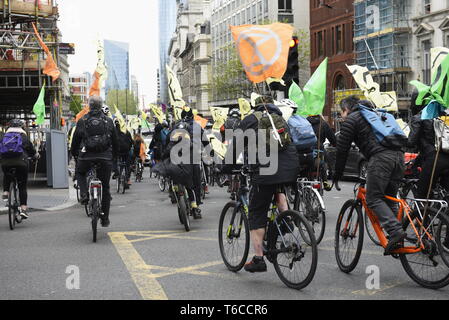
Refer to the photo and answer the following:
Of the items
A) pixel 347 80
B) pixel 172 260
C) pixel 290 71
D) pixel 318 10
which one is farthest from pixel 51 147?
pixel 318 10

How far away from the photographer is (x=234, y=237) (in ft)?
24.2

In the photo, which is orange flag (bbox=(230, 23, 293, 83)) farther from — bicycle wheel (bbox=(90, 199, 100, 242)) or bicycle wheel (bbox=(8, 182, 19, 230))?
bicycle wheel (bbox=(8, 182, 19, 230))

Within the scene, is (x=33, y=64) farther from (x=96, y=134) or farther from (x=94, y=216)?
(x=94, y=216)

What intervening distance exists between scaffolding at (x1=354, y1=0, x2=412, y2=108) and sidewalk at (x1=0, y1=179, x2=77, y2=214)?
28.1 meters

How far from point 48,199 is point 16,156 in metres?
5.20

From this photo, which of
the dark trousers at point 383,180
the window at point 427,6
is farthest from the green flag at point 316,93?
the window at point 427,6

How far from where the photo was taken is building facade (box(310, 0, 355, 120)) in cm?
5241

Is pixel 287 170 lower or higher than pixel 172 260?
higher

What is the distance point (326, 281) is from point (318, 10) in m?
53.2

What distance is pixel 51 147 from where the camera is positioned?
2028 cm

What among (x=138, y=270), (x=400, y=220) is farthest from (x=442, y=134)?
(x=138, y=270)

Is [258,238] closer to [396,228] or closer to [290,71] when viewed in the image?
[396,228]

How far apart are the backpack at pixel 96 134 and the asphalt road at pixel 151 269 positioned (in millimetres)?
1281

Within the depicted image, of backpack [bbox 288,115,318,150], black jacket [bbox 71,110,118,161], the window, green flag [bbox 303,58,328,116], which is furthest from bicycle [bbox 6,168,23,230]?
the window
